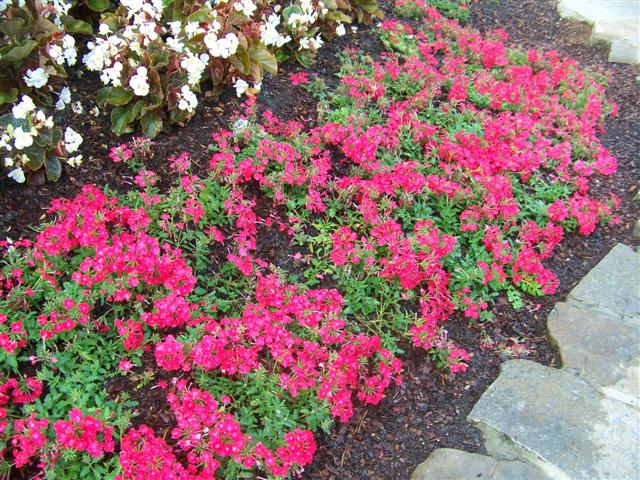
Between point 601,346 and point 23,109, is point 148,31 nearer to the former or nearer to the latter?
point 23,109

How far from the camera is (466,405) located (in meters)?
3.41

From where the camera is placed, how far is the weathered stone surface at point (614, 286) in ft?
13.3

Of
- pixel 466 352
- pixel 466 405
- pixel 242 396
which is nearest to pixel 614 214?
pixel 466 352

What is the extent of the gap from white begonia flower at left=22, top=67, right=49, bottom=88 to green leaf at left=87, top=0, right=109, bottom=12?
0.98 m

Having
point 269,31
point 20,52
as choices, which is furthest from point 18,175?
point 269,31

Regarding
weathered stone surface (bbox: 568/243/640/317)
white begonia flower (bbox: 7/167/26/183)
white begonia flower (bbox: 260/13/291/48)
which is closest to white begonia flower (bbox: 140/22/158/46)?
white begonia flower (bbox: 260/13/291/48)

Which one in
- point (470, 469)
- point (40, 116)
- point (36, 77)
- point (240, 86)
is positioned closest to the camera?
point (470, 469)

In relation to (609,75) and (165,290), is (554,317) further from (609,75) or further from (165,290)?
(609,75)

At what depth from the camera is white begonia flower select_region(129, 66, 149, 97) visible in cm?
395

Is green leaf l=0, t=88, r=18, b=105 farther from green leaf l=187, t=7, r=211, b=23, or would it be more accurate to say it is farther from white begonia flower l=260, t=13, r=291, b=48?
white begonia flower l=260, t=13, r=291, b=48

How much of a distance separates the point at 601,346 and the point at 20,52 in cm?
426

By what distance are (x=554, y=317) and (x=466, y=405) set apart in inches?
40.6

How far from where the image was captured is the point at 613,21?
8.50 meters

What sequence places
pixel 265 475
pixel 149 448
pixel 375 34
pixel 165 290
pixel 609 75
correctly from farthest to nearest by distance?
pixel 609 75 → pixel 375 34 → pixel 165 290 → pixel 265 475 → pixel 149 448
